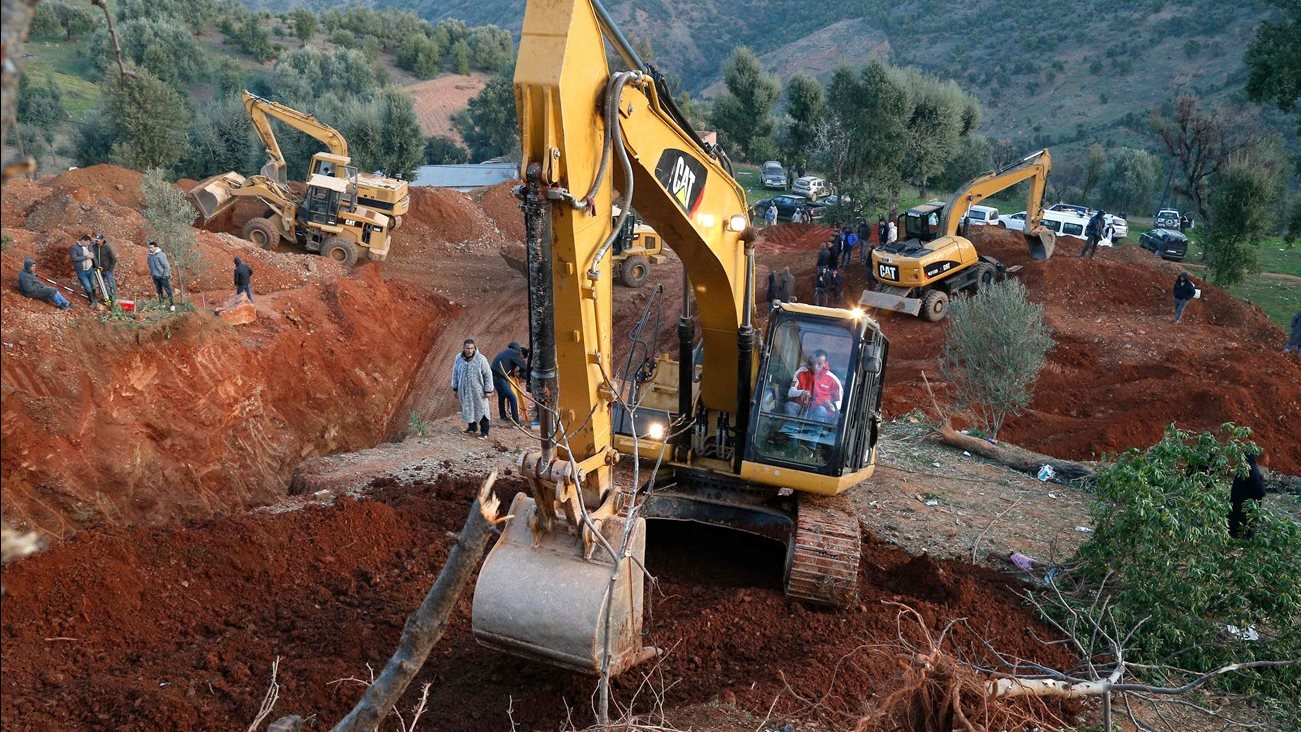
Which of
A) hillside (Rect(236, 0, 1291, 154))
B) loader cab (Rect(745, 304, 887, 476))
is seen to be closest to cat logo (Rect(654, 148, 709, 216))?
loader cab (Rect(745, 304, 887, 476))

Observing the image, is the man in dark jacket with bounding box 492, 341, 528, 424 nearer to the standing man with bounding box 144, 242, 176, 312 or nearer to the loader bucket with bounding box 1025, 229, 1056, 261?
the standing man with bounding box 144, 242, 176, 312

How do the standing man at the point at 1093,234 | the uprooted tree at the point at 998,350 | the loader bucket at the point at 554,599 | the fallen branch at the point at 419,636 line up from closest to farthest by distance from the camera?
the fallen branch at the point at 419,636 < the loader bucket at the point at 554,599 < the uprooted tree at the point at 998,350 < the standing man at the point at 1093,234

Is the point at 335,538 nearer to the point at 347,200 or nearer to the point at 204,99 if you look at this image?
the point at 347,200

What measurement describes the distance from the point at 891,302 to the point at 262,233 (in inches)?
602

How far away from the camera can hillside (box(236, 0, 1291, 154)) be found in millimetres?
52188

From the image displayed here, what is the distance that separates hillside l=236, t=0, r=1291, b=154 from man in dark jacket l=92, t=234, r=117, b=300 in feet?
147

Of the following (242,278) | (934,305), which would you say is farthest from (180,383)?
(934,305)

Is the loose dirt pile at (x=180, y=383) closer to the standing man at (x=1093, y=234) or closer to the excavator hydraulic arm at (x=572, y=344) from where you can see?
the excavator hydraulic arm at (x=572, y=344)

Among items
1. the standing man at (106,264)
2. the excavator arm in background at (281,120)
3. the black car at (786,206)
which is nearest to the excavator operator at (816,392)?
the standing man at (106,264)

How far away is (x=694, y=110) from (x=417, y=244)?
2550 centimetres

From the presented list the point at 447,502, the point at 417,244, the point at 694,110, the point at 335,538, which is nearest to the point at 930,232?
the point at 417,244

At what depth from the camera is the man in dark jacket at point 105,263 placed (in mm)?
14875

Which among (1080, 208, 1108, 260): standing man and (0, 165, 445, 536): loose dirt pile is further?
(1080, 208, 1108, 260): standing man

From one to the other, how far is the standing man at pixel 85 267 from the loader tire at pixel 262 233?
797 centimetres
